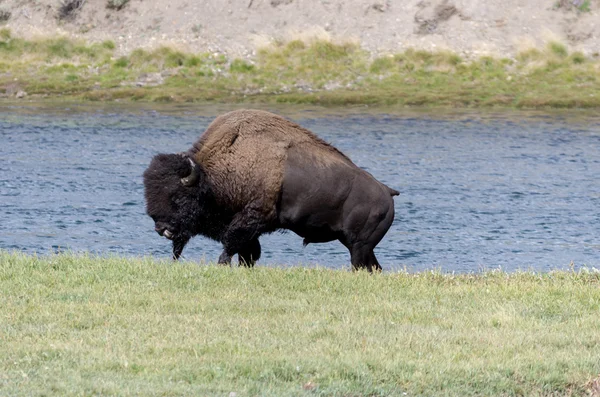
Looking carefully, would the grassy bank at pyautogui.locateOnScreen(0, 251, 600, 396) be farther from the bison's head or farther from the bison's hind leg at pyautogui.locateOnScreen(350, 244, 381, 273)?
the bison's hind leg at pyautogui.locateOnScreen(350, 244, 381, 273)

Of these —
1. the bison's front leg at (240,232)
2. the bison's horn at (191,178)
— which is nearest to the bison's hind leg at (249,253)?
the bison's front leg at (240,232)

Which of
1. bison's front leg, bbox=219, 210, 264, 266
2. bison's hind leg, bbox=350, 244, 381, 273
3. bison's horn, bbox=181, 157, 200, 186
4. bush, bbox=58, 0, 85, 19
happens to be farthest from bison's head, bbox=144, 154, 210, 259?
bush, bbox=58, 0, 85, 19

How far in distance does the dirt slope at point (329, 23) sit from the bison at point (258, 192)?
27582 millimetres

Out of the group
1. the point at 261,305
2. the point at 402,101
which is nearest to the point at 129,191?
the point at 261,305

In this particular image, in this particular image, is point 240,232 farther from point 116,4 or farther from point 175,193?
point 116,4

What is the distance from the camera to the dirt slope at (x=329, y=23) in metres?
39.0

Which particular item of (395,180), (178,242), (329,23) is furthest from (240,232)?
(329,23)

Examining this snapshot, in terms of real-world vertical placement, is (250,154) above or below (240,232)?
above

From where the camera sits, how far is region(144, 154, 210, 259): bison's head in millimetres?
10898

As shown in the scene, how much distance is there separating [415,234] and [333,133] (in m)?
11.7

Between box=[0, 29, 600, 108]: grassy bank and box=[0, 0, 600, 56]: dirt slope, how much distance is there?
87 centimetres

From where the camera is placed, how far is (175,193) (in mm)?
10906

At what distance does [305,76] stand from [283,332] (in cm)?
3013

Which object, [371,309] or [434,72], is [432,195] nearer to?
[371,309]
